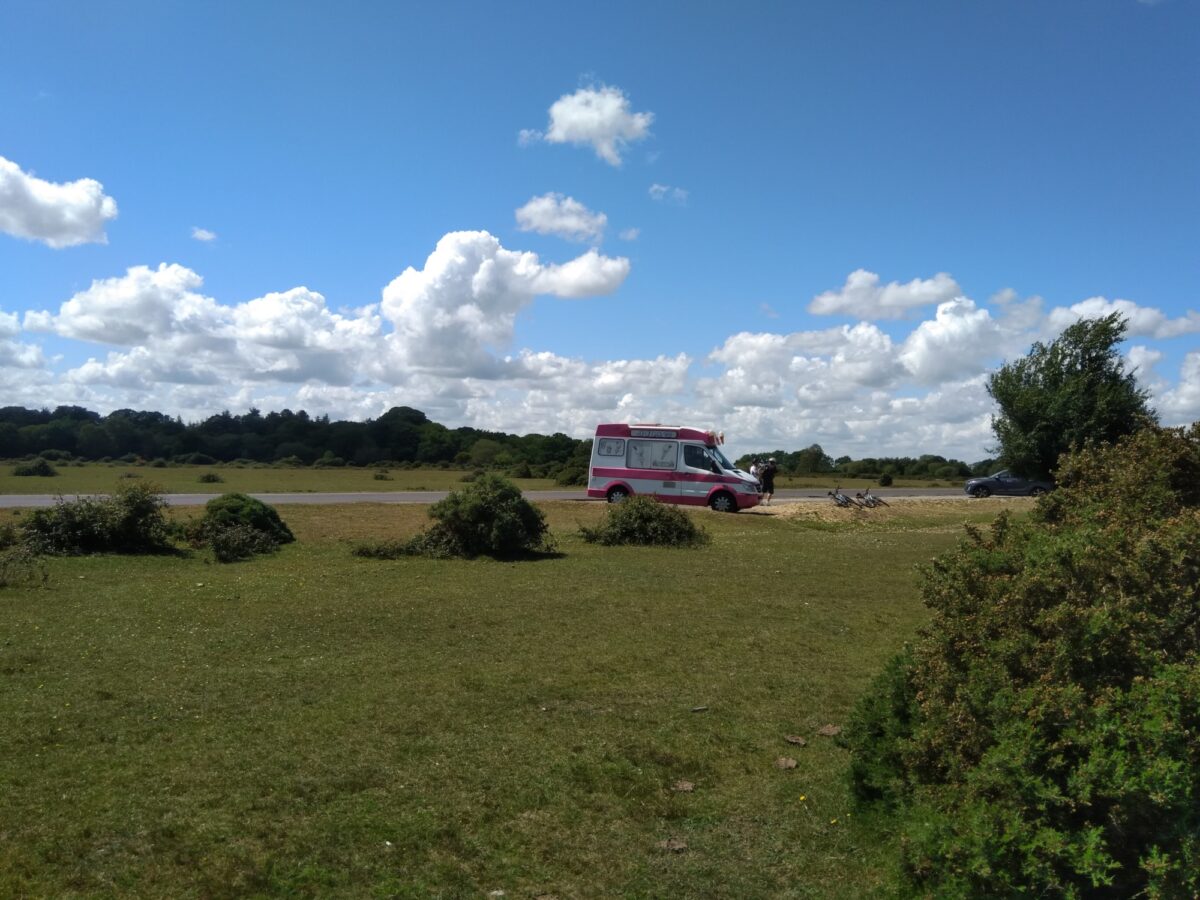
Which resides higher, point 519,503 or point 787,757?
point 519,503

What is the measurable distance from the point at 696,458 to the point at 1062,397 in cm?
1846

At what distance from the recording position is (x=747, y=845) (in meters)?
4.71

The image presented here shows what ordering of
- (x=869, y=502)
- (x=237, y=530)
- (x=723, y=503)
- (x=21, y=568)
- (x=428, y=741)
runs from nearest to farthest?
(x=428, y=741) < (x=21, y=568) < (x=237, y=530) < (x=723, y=503) < (x=869, y=502)

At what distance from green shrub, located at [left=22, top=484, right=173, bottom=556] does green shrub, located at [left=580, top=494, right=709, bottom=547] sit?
364 inches

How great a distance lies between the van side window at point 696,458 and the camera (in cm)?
2806

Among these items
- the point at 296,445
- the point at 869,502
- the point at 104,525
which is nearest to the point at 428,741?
the point at 104,525

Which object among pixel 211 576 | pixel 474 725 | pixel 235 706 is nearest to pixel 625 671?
pixel 474 725

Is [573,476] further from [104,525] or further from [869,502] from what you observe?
[104,525]

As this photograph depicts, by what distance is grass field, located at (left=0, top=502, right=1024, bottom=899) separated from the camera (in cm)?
431

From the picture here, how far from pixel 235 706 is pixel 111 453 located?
87625 millimetres

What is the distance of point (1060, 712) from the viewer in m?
3.32

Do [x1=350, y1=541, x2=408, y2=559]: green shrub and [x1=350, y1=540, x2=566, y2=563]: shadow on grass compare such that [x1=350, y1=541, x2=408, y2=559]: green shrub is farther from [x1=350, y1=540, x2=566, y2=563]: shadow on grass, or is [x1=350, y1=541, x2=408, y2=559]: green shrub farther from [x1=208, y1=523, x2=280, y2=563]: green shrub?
[x1=208, y1=523, x2=280, y2=563]: green shrub

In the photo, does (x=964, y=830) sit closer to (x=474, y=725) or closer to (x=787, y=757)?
(x=787, y=757)

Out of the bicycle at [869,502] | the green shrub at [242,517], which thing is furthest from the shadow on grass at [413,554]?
the bicycle at [869,502]
